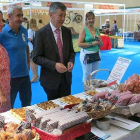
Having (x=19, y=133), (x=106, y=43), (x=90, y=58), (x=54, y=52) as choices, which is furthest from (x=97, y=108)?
(x=106, y=43)

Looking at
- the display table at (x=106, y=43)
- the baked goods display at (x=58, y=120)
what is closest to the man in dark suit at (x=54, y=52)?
the baked goods display at (x=58, y=120)

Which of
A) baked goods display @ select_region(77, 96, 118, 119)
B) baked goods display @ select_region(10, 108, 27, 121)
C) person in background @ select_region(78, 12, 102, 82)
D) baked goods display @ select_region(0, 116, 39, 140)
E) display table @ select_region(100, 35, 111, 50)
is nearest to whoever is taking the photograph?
baked goods display @ select_region(0, 116, 39, 140)

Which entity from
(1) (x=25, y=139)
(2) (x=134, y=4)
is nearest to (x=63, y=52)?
(1) (x=25, y=139)

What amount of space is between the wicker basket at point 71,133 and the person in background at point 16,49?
122cm

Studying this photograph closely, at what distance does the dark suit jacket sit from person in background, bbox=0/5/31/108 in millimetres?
298

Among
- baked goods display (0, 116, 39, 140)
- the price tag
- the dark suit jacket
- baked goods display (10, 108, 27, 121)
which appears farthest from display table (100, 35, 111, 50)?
baked goods display (0, 116, 39, 140)

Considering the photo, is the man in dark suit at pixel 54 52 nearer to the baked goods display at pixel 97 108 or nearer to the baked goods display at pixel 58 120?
the baked goods display at pixel 97 108

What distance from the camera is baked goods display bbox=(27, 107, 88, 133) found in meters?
1.16

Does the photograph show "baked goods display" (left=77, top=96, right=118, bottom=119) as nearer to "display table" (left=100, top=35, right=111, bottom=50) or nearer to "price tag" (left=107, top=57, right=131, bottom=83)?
"price tag" (left=107, top=57, right=131, bottom=83)

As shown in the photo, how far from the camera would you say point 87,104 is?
4.67 ft

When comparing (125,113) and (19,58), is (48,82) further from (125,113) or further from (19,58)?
(125,113)

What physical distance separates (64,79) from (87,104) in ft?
2.70

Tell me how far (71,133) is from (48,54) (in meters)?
1.07

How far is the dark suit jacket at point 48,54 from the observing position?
203 cm
